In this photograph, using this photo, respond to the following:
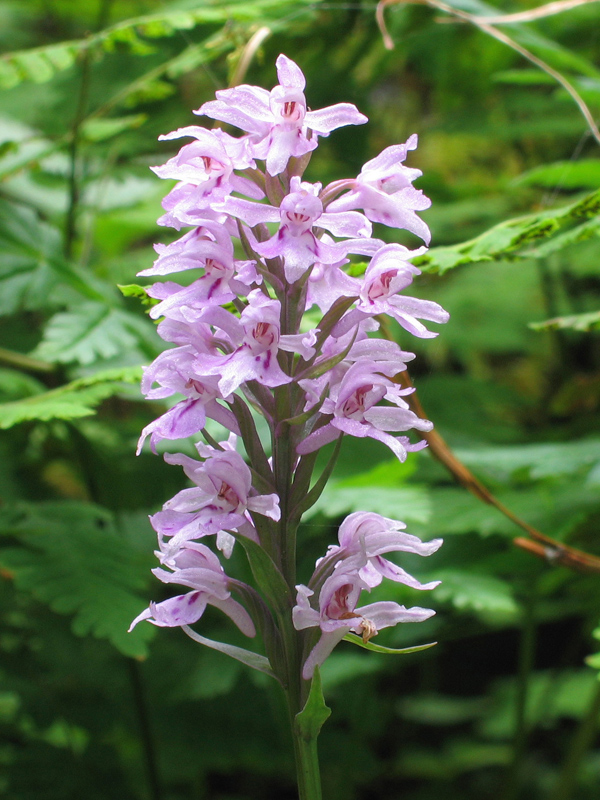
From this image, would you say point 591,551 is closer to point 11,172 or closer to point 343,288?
point 343,288

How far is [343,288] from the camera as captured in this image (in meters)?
0.90

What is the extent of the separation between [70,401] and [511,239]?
3.02 feet

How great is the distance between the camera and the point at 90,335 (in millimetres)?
1540

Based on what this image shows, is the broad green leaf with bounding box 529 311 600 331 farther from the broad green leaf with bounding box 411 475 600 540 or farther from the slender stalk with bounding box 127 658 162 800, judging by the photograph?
the slender stalk with bounding box 127 658 162 800

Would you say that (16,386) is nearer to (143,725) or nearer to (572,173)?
(143,725)

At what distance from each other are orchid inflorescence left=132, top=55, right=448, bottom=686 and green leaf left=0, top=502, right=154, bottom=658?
0.43 meters

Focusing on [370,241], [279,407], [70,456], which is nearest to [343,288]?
[370,241]

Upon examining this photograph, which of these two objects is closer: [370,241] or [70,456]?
[370,241]

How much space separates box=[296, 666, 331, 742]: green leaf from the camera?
84cm

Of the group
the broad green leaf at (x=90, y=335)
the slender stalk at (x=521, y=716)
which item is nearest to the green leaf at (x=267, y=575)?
the broad green leaf at (x=90, y=335)

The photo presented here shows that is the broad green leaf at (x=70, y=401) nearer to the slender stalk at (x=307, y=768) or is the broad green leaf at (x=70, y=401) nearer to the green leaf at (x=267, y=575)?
the green leaf at (x=267, y=575)

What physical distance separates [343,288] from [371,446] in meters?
1.28

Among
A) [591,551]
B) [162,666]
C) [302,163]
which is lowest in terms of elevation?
[162,666]

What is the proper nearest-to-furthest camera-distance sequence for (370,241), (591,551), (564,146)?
(370,241)
(591,551)
(564,146)
